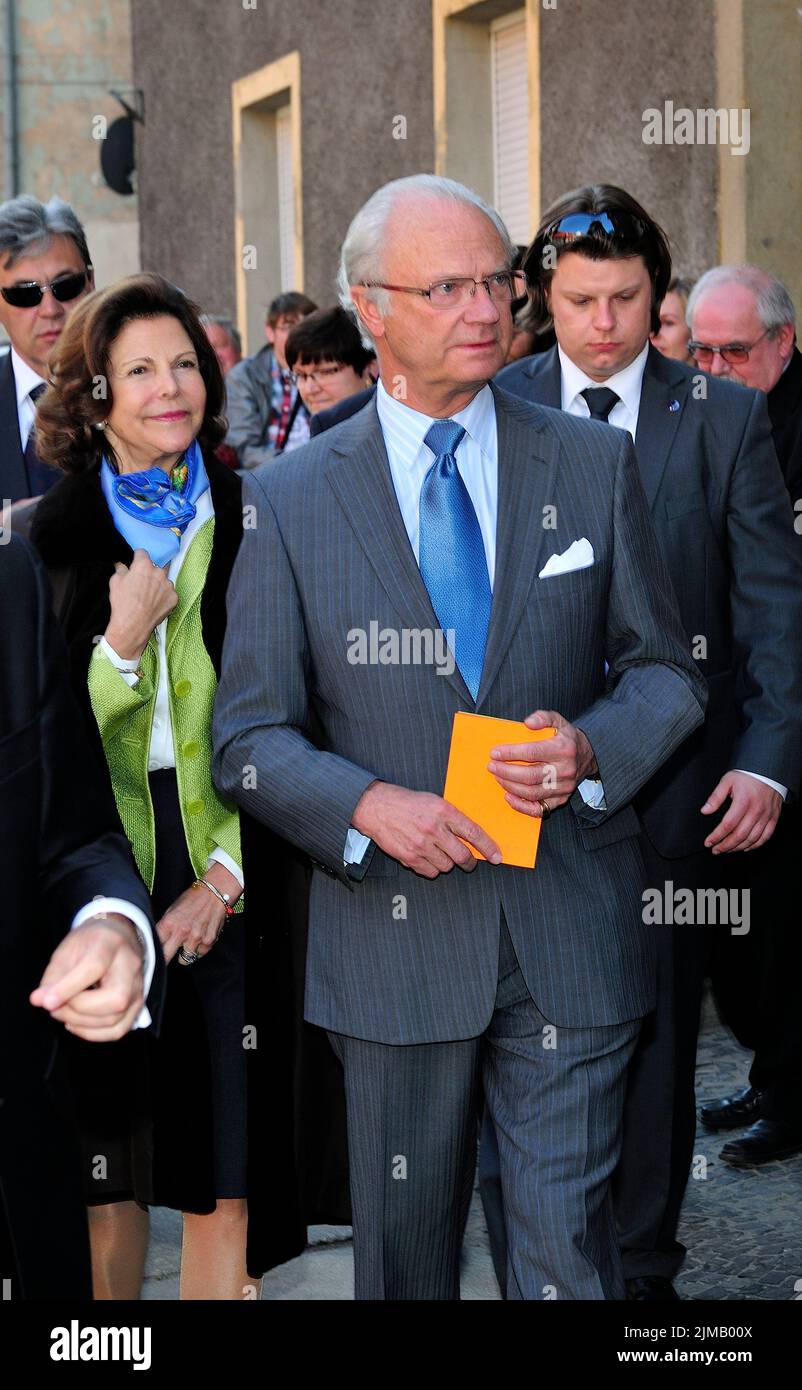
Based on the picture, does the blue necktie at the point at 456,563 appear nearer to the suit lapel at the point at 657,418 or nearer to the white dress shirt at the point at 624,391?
the suit lapel at the point at 657,418

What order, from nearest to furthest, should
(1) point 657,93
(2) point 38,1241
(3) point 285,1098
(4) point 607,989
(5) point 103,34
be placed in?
(2) point 38,1241
(4) point 607,989
(3) point 285,1098
(1) point 657,93
(5) point 103,34

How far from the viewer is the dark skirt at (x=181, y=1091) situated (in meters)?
4.02

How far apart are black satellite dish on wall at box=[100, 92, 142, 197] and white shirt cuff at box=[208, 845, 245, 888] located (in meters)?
18.4

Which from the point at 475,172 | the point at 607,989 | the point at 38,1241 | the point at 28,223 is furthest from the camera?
the point at 475,172

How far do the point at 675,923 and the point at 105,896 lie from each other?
2516mm

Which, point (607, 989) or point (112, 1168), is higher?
point (607, 989)

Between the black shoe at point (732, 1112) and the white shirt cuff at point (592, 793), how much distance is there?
2789 millimetres

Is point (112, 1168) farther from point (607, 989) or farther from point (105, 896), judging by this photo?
point (105, 896)

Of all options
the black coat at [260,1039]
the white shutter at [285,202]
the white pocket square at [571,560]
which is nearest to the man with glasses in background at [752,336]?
the black coat at [260,1039]

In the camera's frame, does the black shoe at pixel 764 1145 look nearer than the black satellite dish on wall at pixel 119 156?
Yes

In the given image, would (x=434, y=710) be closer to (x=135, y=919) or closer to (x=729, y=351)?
(x=135, y=919)

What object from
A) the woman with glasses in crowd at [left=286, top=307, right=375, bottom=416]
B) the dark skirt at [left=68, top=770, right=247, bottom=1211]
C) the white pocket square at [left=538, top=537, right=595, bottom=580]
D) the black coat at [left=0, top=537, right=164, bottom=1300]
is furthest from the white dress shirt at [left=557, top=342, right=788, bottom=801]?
the woman with glasses in crowd at [left=286, top=307, right=375, bottom=416]

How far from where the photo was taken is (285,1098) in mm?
4027

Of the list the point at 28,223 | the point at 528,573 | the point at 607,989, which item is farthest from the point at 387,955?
the point at 28,223
